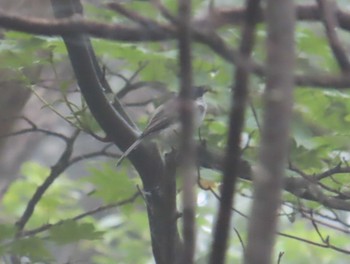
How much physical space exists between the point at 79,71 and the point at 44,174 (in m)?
2.42

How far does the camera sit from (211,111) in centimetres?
242

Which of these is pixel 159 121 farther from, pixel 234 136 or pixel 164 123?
pixel 234 136

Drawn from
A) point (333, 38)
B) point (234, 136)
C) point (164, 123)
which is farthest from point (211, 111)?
point (234, 136)

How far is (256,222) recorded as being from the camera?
72 cm

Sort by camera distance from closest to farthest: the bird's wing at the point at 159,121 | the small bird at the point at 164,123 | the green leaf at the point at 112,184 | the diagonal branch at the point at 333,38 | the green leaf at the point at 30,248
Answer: the diagonal branch at the point at 333,38
the green leaf at the point at 30,248
the small bird at the point at 164,123
the bird's wing at the point at 159,121
the green leaf at the point at 112,184

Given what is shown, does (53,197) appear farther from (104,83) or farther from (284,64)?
(284,64)

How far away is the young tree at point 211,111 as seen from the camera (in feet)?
2.42

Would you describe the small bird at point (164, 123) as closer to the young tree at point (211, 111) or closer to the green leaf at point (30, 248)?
the young tree at point (211, 111)

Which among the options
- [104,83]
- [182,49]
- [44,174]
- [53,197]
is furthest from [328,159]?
[44,174]

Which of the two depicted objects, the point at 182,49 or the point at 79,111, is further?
the point at 79,111

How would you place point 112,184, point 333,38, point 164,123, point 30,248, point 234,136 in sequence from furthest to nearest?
point 112,184, point 164,123, point 30,248, point 333,38, point 234,136

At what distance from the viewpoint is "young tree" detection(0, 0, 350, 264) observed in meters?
0.74

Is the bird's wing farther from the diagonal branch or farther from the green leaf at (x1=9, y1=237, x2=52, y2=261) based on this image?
the diagonal branch

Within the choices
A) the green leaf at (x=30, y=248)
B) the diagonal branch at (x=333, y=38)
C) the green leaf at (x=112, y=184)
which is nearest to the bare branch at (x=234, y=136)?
the diagonal branch at (x=333, y=38)
